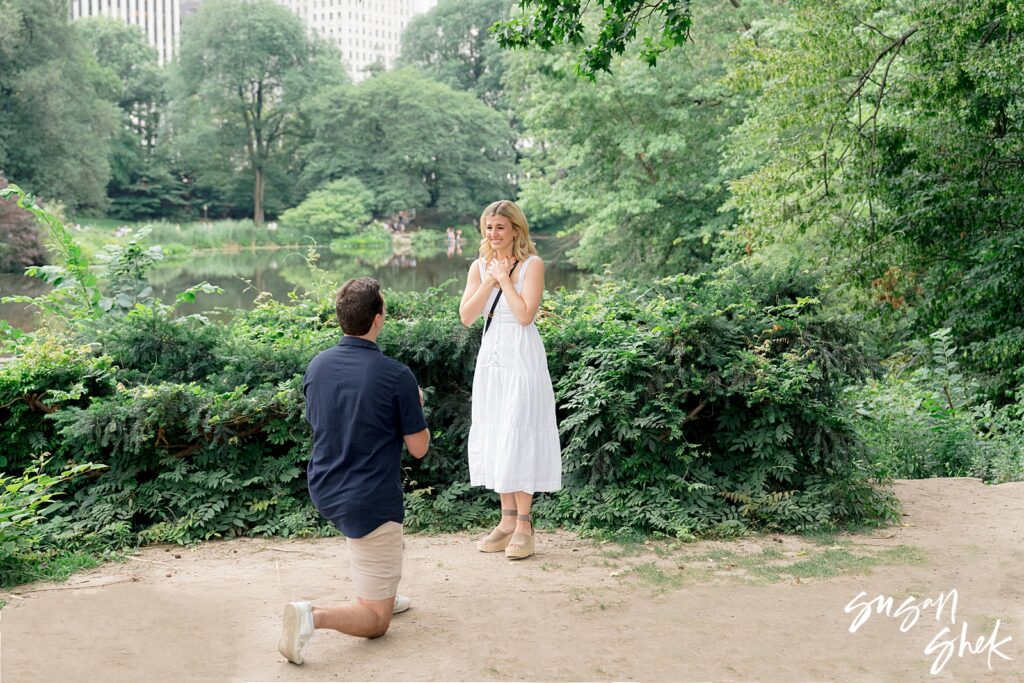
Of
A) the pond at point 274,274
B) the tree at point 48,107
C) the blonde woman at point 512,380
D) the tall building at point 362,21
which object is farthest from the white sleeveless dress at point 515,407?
the tall building at point 362,21

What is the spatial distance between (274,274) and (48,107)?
1662 cm

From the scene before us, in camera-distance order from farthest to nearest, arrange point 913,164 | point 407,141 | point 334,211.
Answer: point 407,141
point 334,211
point 913,164

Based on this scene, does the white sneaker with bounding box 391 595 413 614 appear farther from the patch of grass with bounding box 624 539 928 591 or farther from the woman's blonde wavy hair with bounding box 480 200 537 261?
the woman's blonde wavy hair with bounding box 480 200 537 261

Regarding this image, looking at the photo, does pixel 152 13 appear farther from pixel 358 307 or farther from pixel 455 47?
pixel 358 307

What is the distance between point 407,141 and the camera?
6569 cm

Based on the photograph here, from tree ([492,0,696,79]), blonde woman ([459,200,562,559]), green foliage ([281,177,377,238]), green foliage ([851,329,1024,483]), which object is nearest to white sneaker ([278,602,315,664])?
blonde woman ([459,200,562,559])

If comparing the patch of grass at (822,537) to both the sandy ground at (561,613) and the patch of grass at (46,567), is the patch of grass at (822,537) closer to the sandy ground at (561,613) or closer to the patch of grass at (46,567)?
the sandy ground at (561,613)

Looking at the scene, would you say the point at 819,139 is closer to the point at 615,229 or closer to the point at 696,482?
the point at 696,482

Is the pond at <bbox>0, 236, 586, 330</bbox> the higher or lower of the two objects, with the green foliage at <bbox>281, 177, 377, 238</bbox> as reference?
lower

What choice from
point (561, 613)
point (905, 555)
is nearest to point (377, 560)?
point (561, 613)

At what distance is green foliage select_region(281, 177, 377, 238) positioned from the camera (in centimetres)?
6044

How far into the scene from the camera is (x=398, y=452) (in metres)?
4.09

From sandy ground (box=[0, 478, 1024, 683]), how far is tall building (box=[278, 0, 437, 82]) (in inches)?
3572

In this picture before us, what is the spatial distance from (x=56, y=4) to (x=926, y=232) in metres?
45.7
